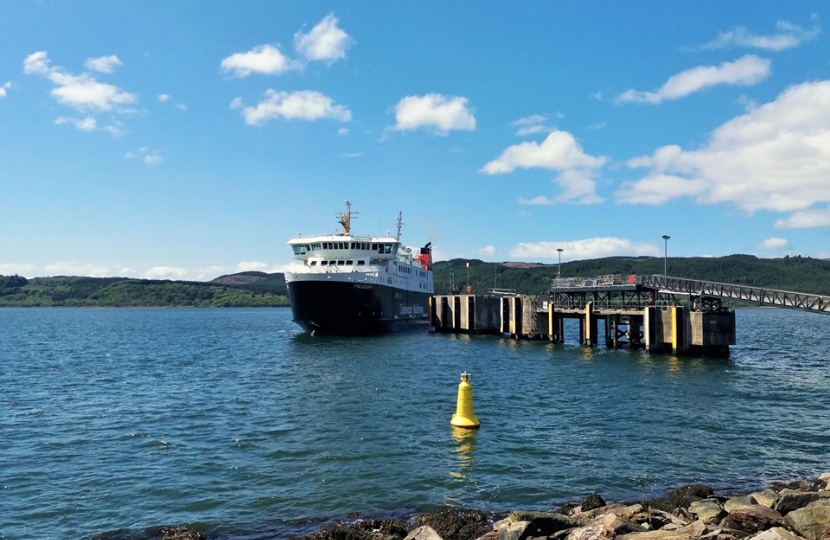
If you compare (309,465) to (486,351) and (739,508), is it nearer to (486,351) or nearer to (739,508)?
(739,508)

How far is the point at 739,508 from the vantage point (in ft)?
38.7

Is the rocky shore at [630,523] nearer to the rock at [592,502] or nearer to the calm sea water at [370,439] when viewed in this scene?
the rock at [592,502]

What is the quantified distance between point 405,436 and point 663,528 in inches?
418

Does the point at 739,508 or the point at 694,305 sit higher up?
the point at 694,305

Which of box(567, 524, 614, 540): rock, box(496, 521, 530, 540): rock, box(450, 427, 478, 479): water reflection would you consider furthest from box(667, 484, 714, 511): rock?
box(450, 427, 478, 479): water reflection

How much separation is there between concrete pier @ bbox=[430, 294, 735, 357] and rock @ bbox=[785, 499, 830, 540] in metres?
31.5

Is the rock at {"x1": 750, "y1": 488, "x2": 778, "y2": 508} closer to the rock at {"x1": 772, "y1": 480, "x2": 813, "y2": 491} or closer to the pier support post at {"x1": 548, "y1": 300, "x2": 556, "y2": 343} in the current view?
the rock at {"x1": 772, "y1": 480, "x2": 813, "y2": 491}

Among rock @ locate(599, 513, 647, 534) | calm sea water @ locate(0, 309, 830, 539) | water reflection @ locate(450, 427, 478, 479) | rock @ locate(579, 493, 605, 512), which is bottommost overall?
calm sea water @ locate(0, 309, 830, 539)

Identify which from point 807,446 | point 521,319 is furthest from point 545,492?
point 521,319

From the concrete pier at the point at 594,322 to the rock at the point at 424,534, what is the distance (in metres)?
34.9

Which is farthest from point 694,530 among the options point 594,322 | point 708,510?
point 594,322

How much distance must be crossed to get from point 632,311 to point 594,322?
5501mm

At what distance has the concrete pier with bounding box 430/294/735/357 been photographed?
135ft

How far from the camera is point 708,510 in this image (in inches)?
492
